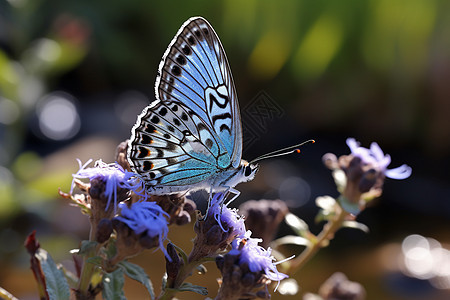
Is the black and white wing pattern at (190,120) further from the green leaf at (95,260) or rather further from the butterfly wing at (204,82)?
the green leaf at (95,260)

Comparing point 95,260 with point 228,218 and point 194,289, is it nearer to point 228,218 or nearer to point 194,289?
point 194,289

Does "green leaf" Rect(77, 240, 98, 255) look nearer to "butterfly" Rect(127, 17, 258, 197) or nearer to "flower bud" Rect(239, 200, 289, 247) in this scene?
"butterfly" Rect(127, 17, 258, 197)

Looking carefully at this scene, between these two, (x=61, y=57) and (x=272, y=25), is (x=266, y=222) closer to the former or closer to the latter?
(x=61, y=57)

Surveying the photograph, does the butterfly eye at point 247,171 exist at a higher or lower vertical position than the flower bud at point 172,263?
higher

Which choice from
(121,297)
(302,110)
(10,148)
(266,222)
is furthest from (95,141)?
(121,297)

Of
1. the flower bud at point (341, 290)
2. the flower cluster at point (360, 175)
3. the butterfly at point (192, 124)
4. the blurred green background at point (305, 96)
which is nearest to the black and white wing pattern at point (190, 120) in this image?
the butterfly at point (192, 124)

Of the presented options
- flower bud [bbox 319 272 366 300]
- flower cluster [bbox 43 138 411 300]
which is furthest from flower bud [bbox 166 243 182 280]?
flower bud [bbox 319 272 366 300]
